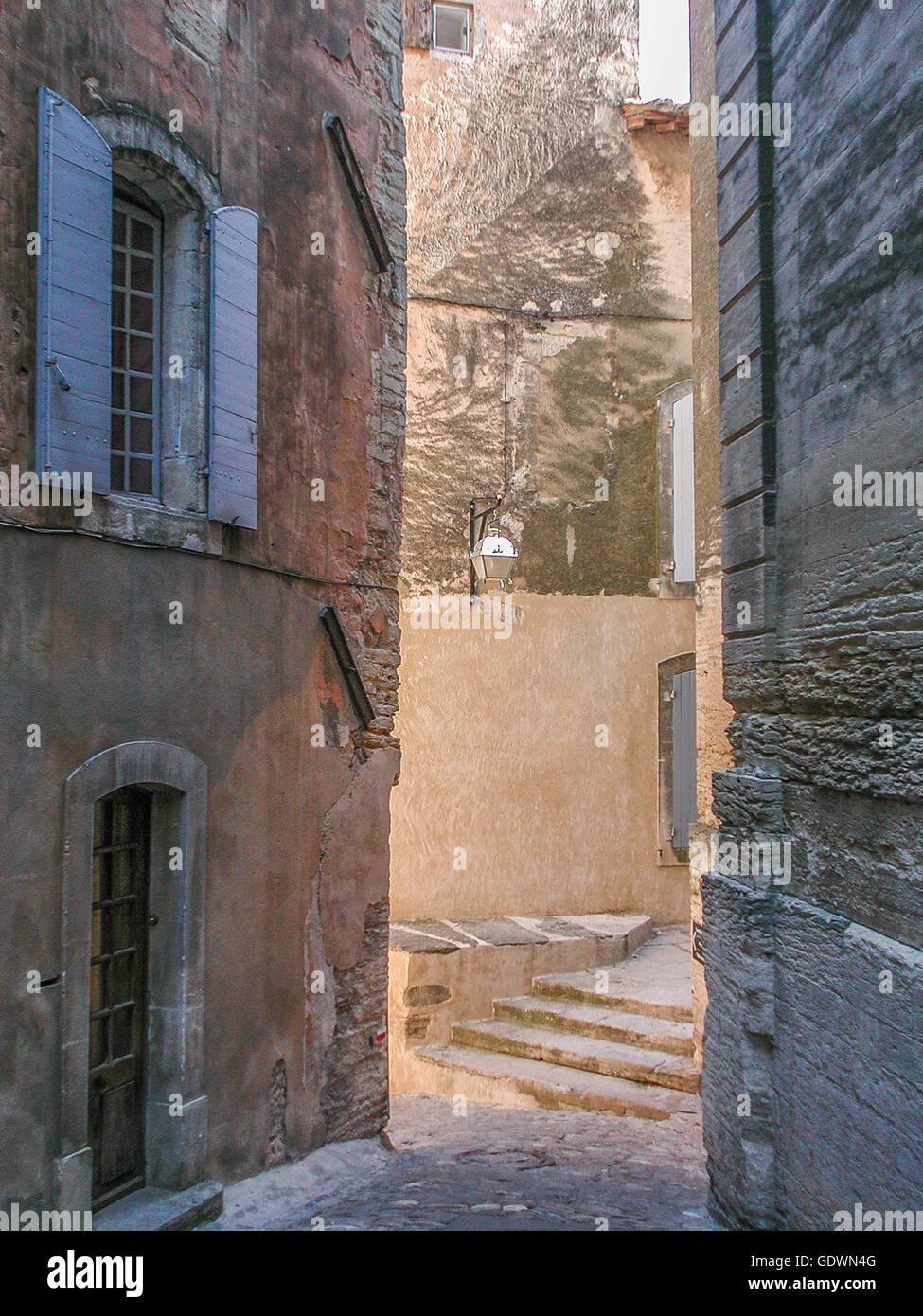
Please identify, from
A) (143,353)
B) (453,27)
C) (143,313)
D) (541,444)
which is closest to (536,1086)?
(143,353)

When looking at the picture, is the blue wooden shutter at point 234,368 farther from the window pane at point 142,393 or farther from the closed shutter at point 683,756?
the closed shutter at point 683,756

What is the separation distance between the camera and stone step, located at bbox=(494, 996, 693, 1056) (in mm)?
8352

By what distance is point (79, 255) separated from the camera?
4.55m

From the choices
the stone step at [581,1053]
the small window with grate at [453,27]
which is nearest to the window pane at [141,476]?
the stone step at [581,1053]

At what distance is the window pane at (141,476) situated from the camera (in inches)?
208

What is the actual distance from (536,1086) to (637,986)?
1580mm

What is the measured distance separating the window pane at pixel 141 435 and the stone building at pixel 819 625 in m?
2.78

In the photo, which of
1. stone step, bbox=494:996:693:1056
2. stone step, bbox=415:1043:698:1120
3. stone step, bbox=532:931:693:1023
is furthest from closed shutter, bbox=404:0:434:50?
stone step, bbox=415:1043:698:1120

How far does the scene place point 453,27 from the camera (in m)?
11.9

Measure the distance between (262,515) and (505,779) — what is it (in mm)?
6129

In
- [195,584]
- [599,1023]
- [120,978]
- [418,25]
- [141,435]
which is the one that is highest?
[418,25]

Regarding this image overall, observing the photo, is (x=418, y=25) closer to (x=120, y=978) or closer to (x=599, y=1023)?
(x=599, y=1023)

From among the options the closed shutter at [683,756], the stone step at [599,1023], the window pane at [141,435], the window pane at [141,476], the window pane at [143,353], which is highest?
the window pane at [143,353]

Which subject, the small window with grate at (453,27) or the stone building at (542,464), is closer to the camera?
the stone building at (542,464)
